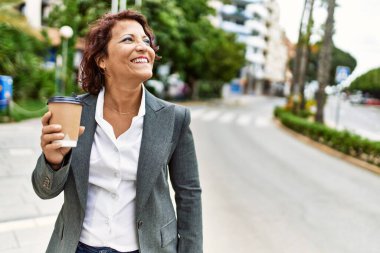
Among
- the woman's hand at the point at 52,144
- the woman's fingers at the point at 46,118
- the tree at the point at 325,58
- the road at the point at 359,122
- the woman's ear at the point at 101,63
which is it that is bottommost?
the road at the point at 359,122

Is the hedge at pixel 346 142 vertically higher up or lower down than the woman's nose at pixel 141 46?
lower down

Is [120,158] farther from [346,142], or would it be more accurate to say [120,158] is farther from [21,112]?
[21,112]

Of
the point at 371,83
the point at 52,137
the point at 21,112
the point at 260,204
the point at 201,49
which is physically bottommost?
the point at 260,204

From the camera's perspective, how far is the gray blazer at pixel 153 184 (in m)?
1.53

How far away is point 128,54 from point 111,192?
52 centimetres

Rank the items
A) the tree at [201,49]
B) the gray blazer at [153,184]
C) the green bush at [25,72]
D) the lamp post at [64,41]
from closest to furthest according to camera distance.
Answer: the gray blazer at [153,184] → the green bush at [25,72] → the lamp post at [64,41] → the tree at [201,49]

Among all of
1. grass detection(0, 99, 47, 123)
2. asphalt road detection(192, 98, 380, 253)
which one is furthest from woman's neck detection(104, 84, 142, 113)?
grass detection(0, 99, 47, 123)

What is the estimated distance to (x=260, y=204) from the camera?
6.44 m

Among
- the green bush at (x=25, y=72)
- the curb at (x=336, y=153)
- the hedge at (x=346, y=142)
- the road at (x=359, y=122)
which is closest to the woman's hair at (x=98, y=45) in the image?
the curb at (x=336, y=153)

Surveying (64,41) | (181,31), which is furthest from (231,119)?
(64,41)

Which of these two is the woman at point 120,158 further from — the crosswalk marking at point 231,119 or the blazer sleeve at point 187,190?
the crosswalk marking at point 231,119

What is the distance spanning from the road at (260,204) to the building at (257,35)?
5788cm

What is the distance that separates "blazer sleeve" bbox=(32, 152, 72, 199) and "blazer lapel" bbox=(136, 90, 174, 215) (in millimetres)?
268

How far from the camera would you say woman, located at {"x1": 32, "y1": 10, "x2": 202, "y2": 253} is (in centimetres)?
155
